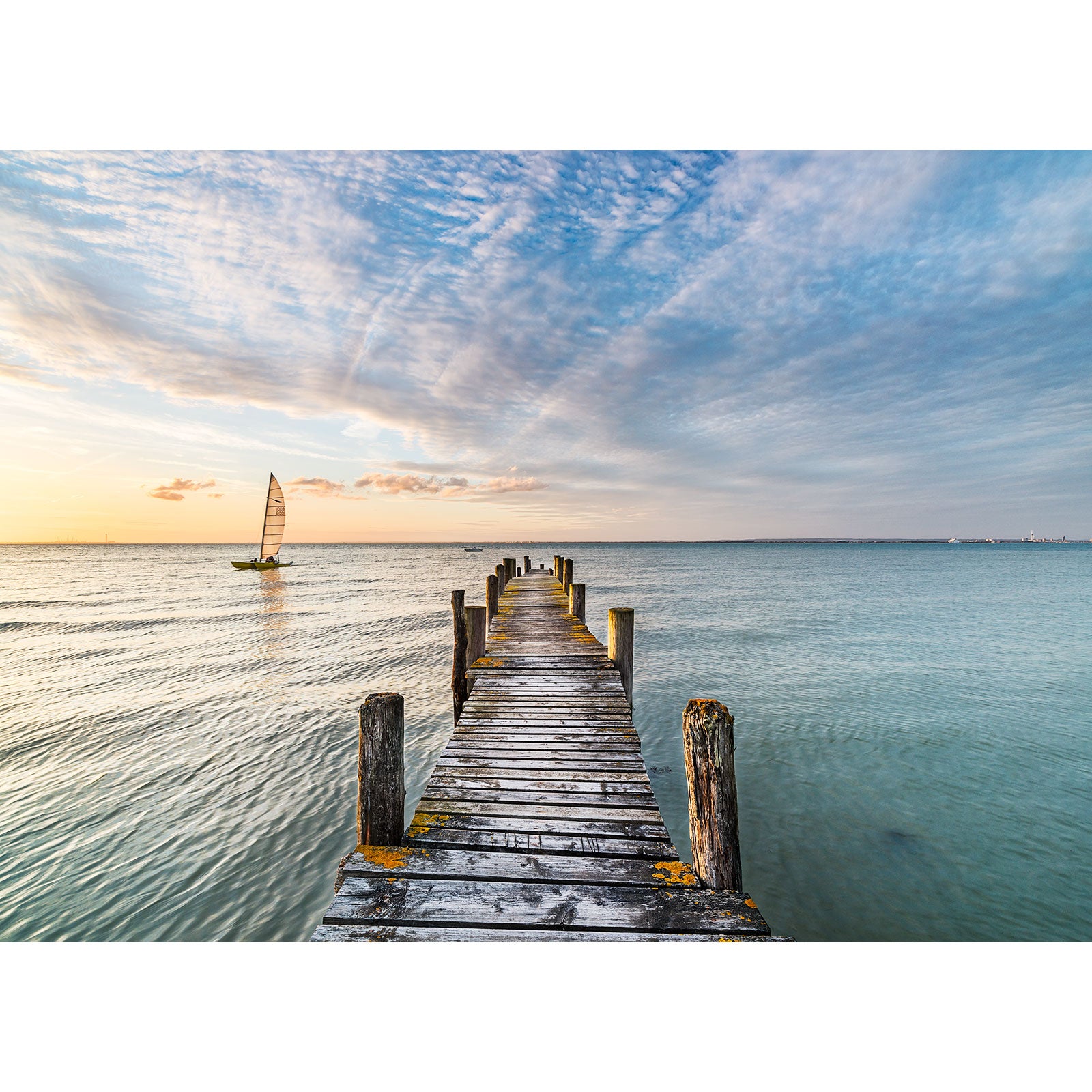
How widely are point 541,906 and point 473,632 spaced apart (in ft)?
19.8

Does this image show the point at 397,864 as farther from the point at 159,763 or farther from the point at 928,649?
the point at 928,649

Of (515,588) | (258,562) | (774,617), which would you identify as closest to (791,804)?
(515,588)

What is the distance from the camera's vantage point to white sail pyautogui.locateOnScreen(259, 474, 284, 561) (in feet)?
173

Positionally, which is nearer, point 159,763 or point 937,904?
point 937,904

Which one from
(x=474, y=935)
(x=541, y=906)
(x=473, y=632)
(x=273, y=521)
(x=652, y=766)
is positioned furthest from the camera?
(x=273, y=521)

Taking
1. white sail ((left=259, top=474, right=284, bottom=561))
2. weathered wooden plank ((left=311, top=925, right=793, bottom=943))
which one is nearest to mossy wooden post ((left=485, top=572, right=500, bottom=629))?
weathered wooden plank ((left=311, top=925, right=793, bottom=943))

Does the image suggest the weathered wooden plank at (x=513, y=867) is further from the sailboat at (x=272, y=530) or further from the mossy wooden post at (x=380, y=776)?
the sailboat at (x=272, y=530)

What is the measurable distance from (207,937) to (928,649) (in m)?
21.6

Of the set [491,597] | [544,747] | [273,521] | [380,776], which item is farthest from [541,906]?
[273,521]

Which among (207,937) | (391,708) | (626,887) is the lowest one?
(207,937)

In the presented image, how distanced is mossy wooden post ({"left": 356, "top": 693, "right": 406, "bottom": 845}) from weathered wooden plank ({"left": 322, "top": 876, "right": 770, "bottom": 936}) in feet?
1.23

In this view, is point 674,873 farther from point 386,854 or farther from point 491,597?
point 491,597

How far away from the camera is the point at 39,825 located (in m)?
6.66

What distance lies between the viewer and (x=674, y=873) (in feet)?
10.5
